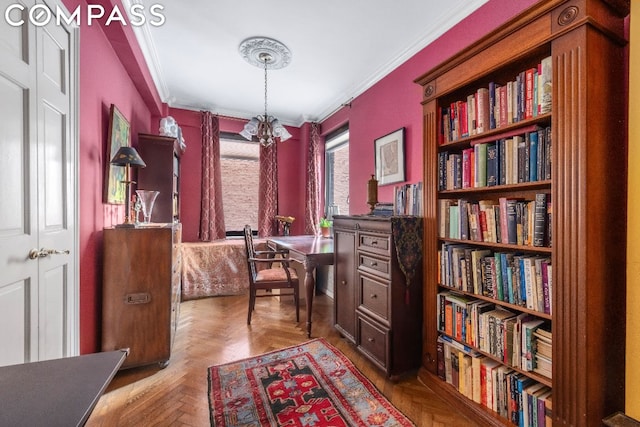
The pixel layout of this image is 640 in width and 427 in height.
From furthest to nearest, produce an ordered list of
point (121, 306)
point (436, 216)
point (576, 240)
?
point (121, 306) < point (436, 216) < point (576, 240)

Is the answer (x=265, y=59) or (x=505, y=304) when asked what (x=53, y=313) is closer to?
(x=505, y=304)

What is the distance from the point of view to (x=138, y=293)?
6.85 feet

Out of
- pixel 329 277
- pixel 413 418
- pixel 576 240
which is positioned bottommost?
pixel 413 418

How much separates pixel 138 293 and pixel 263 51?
2.41 m

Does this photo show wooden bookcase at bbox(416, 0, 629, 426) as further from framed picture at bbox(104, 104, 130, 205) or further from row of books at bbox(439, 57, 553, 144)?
framed picture at bbox(104, 104, 130, 205)

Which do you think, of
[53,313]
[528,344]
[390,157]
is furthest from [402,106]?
[53,313]

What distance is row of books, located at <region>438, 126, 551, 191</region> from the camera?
4.52ft

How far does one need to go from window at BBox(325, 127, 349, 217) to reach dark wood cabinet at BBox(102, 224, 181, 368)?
7.93ft

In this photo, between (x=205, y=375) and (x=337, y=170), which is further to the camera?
(x=337, y=170)

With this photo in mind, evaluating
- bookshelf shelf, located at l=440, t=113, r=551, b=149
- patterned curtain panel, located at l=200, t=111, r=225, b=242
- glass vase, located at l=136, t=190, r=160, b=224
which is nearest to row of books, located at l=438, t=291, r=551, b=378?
bookshelf shelf, located at l=440, t=113, r=551, b=149

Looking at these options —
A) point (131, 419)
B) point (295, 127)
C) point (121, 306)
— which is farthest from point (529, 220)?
point (295, 127)

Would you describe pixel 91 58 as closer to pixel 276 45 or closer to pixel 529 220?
pixel 276 45

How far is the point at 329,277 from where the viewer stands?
12.6 feet

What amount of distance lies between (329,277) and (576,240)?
9.61 ft
